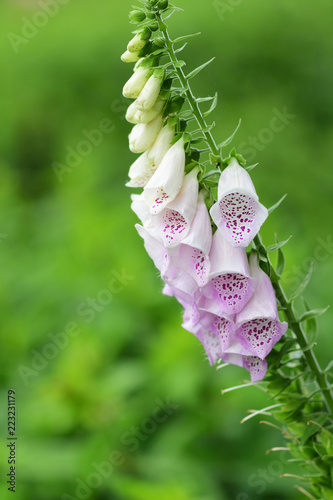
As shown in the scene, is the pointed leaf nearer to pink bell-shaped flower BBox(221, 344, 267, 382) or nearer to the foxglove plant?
the foxglove plant

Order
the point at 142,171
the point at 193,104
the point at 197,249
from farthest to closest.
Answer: the point at 142,171
the point at 197,249
the point at 193,104

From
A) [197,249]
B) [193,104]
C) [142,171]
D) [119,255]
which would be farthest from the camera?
[119,255]

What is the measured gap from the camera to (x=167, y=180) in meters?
1.13

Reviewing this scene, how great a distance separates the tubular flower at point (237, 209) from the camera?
1050 mm

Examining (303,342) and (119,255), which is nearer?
(303,342)

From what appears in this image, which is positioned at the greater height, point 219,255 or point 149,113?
point 149,113

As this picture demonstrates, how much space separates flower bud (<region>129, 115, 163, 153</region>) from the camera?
116 cm

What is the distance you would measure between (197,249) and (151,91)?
0.96 ft

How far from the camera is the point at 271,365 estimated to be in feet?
3.67

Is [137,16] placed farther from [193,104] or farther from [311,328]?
[311,328]

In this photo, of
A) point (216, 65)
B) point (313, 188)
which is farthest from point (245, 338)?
point (216, 65)

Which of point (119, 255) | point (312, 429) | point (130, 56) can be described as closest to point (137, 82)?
point (130, 56)

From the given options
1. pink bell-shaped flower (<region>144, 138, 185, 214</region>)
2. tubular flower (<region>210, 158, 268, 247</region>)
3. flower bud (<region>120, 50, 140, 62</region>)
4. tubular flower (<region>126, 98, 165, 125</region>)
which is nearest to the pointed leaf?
tubular flower (<region>210, 158, 268, 247</region>)

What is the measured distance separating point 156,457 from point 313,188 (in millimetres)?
2590
